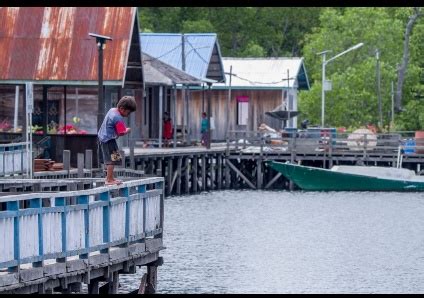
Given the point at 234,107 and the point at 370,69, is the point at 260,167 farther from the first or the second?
the point at 370,69

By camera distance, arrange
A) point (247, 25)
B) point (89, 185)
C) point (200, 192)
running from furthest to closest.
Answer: point (247, 25) < point (200, 192) < point (89, 185)

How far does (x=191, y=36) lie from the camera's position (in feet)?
247

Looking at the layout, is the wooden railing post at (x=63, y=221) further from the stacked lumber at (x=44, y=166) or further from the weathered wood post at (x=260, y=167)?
the weathered wood post at (x=260, y=167)

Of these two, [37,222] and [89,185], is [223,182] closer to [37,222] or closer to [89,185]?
[89,185]

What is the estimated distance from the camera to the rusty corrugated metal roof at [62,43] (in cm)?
5097

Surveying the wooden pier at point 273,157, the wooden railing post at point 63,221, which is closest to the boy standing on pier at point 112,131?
the wooden railing post at point 63,221

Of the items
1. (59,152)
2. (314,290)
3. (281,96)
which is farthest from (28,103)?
(281,96)

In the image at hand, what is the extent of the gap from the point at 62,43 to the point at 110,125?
27.3 meters

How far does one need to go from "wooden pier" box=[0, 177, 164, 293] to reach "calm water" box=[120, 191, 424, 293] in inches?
133

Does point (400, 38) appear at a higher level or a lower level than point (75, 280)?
higher

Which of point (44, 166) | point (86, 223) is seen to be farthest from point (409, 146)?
point (86, 223)

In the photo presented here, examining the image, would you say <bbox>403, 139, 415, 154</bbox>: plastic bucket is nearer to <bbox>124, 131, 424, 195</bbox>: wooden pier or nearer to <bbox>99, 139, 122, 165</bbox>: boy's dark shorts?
<bbox>124, 131, 424, 195</bbox>: wooden pier

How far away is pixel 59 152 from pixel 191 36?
88.0 ft

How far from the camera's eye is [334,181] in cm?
6269
